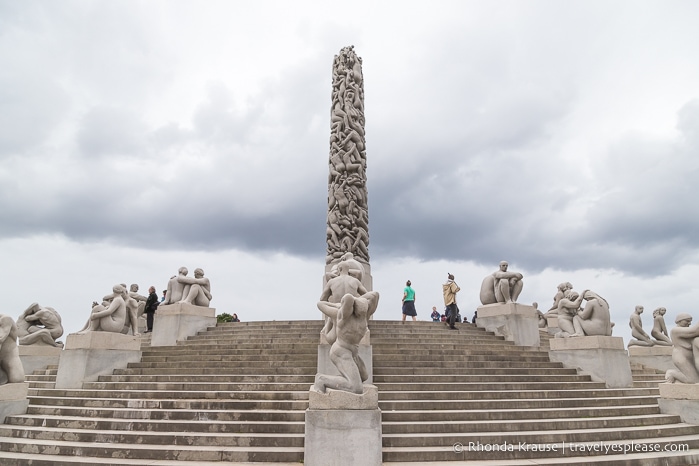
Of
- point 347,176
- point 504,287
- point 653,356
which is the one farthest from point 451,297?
point 347,176

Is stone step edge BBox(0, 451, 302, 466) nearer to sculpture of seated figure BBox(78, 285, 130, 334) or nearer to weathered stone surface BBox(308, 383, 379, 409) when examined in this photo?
weathered stone surface BBox(308, 383, 379, 409)

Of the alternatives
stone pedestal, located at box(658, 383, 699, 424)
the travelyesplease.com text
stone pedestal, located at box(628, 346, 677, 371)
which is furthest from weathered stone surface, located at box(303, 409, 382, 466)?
stone pedestal, located at box(628, 346, 677, 371)

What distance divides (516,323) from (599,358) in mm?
3388

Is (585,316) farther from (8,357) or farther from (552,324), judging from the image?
(8,357)

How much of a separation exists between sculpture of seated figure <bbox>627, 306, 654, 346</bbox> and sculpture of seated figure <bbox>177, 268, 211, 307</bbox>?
15346mm

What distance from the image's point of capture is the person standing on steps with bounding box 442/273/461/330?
14.5 metres

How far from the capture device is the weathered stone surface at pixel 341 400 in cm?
614

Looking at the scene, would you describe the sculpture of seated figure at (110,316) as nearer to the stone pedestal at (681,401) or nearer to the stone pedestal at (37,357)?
the stone pedestal at (37,357)

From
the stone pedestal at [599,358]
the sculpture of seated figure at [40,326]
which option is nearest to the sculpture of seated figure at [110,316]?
the sculpture of seated figure at [40,326]

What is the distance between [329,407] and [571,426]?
4.80 m

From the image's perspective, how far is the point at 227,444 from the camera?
6.94 m

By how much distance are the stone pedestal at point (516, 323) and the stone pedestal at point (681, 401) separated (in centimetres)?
513

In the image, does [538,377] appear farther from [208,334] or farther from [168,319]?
[168,319]

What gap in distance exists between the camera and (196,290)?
1488 cm
